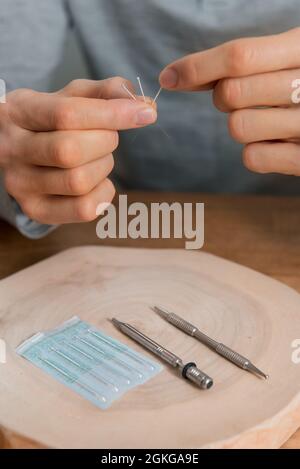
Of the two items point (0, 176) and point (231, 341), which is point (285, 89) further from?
point (0, 176)

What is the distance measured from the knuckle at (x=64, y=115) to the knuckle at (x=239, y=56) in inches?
7.2

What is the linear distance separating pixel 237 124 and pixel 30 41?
455mm

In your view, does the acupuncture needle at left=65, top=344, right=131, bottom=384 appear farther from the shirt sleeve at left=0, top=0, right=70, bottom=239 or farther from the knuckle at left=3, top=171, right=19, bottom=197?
the shirt sleeve at left=0, top=0, right=70, bottom=239

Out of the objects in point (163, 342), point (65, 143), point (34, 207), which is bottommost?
point (163, 342)

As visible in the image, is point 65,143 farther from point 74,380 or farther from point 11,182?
point 74,380

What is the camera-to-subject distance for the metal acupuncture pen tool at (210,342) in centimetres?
58

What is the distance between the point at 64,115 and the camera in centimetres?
64

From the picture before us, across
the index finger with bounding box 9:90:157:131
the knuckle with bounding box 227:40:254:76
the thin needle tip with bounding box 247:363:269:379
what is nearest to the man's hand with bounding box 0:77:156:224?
the index finger with bounding box 9:90:157:131

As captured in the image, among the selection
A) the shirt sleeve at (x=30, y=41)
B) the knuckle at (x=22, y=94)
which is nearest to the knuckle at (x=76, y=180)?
the knuckle at (x=22, y=94)

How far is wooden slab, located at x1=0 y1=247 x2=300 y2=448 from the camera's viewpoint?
0.51m

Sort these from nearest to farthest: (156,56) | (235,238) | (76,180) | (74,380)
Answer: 1. (74,380)
2. (76,180)
3. (235,238)
4. (156,56)

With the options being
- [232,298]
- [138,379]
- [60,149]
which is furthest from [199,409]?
[60,149]

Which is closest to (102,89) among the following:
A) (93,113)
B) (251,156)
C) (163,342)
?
(93,113)

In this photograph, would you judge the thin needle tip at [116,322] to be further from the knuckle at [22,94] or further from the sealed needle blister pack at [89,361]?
the knuckle at [22,94]
